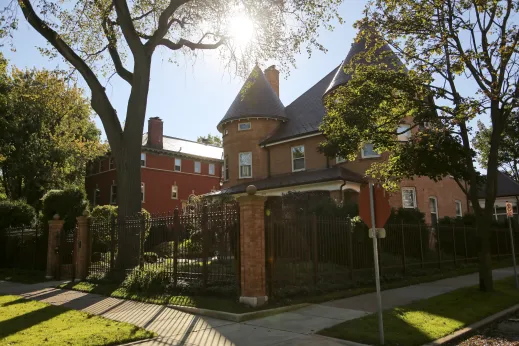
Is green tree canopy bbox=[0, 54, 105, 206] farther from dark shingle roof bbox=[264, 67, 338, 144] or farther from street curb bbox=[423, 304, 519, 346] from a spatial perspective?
street curb bbox=[423, 304, 519, 346]

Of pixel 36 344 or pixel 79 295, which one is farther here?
pixel 79 295

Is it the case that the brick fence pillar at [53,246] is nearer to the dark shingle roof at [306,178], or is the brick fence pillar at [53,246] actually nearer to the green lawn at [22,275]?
the green lawn at [22,275]

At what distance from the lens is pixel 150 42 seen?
16.4 meters

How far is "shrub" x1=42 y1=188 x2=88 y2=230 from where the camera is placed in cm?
1794

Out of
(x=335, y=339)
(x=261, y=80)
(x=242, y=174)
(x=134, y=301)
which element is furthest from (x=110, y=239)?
(x=261, y=80)

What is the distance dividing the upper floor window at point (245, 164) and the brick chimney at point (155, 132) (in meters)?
14.3

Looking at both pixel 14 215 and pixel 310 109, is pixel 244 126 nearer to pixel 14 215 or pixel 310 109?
pixel 310 109

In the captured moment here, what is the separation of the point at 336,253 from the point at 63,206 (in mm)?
12399

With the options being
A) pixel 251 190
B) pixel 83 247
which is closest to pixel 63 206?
pixel 83 247

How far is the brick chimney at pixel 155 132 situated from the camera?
4003 cm

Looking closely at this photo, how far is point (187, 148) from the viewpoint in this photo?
4447 centimetres

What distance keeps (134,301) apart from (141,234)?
95.3 inches

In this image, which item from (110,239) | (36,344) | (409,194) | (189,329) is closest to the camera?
(36,344)

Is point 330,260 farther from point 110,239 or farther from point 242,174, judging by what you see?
point 242,174
